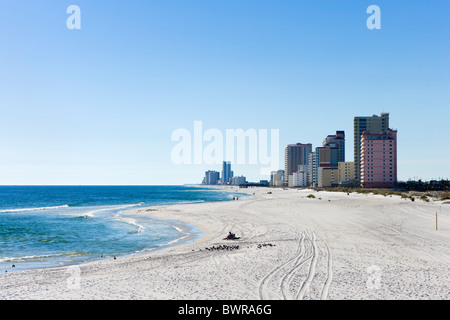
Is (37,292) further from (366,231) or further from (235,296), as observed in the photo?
(366,231)

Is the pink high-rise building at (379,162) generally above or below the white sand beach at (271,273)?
above

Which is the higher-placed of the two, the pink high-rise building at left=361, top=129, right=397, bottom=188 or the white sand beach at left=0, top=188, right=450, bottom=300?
the pink high-rise building at left=361, top=129, right=397, bottom=188

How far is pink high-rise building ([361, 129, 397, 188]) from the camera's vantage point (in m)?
152

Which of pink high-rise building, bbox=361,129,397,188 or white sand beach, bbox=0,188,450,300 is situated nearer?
white sand beach, bbox=0,188,450,300

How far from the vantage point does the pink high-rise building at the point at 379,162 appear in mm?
151625

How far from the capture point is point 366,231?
96.1 ft

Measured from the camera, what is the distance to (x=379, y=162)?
152375 mm

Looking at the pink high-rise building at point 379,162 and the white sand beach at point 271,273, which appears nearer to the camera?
the white sand beach at point 271,273

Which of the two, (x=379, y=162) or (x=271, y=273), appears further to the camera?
(x=379, y=162)

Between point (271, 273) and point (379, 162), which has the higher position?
point (379, 162)

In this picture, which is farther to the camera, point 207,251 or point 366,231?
point 366,231

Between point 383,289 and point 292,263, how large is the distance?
209 inches

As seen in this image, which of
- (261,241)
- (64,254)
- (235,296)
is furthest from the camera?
(261,241)
